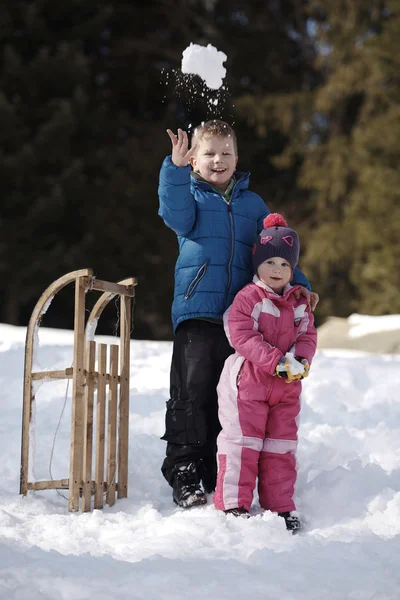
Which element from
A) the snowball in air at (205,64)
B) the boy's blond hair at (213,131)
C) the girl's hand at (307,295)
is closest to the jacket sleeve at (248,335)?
the girl's hand at (307,295)

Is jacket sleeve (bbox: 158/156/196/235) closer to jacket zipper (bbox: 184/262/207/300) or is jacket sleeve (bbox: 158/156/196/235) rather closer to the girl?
jacket zipper (bbox: 184/262/207/300)

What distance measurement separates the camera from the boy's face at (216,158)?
3.97 metres

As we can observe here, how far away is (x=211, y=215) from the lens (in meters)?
3.94

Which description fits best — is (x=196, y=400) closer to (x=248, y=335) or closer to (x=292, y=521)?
(x=248, y=335)

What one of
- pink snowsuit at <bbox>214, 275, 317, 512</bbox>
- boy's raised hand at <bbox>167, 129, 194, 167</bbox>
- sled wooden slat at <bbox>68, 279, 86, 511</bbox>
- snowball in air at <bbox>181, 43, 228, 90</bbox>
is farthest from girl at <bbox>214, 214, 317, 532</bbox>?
snowball in air at <bbox>181, 43, 228, 90</bbox>

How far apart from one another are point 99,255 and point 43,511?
1183 centimetres

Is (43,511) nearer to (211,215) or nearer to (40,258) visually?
(211,215)

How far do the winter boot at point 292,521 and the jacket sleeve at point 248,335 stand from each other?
60cm

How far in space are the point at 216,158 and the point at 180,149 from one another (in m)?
0.31

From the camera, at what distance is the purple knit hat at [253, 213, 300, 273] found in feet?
12.5

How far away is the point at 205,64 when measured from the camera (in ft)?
13.4

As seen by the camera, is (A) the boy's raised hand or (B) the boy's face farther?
(B) the boy's face

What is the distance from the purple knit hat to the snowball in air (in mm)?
745

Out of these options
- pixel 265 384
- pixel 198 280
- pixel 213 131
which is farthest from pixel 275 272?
pixel 213 131
